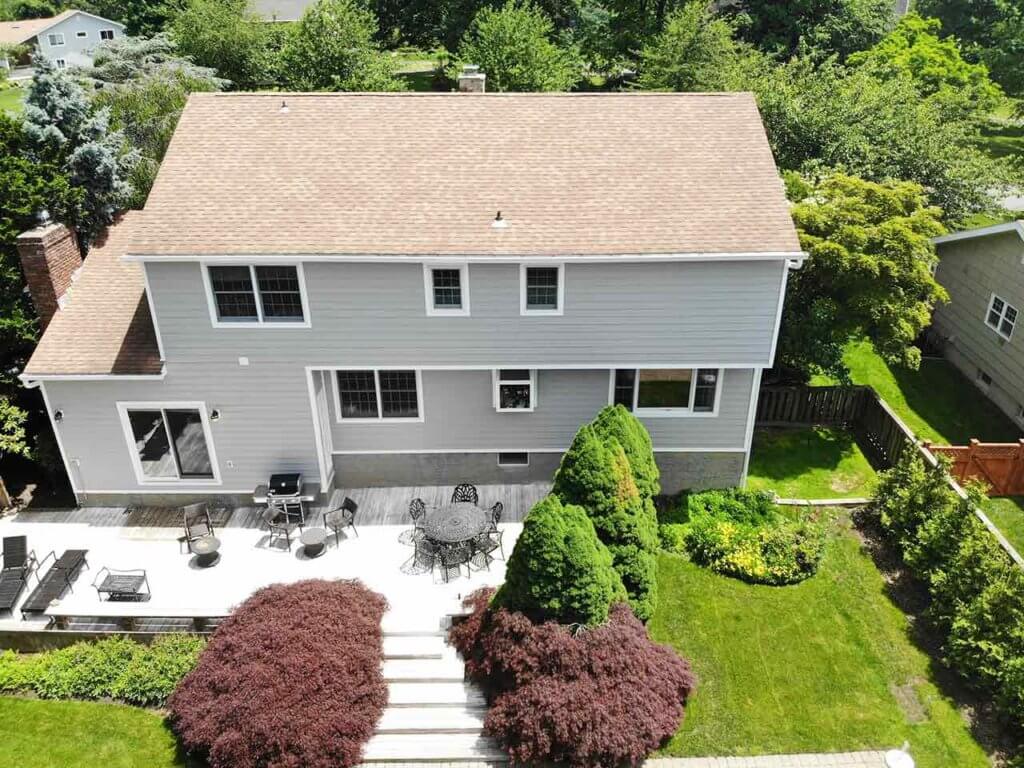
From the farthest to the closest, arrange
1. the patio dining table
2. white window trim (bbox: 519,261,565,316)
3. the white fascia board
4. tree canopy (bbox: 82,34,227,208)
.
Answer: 1. tree canopy (bbox: 82,34,227,208)
2. white window trim (bbox: 519,261,565,316)
3. the patio dining table
4. the white fascia board

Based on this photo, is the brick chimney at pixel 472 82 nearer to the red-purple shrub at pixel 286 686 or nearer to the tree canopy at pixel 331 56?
the red-purple shrub at pixel 286 686

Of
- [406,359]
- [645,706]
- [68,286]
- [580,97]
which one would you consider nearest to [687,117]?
[580,97]

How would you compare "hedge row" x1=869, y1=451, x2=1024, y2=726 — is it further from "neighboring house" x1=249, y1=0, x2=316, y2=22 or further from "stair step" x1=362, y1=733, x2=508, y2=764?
"neighboring house" x1=249, y1=0, x2=316, y2=22

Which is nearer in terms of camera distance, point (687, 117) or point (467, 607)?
point (467, 607)

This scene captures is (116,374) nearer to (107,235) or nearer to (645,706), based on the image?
(107,235)

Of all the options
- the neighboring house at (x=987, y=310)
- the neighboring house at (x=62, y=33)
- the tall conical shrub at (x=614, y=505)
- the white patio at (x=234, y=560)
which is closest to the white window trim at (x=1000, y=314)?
the neighboring house at (x=987, y=310)

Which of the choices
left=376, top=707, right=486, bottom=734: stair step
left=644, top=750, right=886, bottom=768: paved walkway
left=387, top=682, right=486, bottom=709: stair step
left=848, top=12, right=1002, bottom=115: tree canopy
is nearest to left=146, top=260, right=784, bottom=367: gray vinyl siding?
left=387, top=682, right=486, bottom=709: stair step
